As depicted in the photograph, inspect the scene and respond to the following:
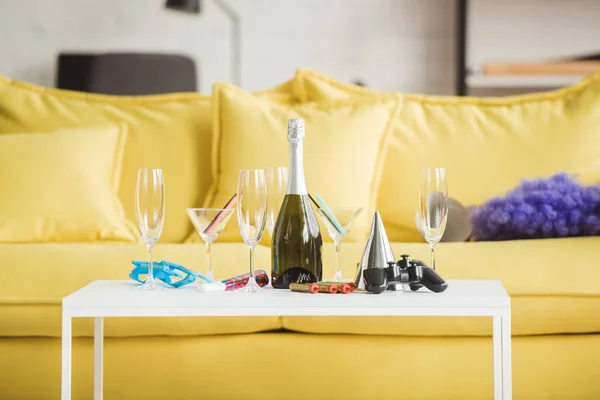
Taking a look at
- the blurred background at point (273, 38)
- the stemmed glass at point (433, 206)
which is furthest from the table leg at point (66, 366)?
the blurred background at point (273, 38)

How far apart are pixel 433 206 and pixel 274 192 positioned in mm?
292

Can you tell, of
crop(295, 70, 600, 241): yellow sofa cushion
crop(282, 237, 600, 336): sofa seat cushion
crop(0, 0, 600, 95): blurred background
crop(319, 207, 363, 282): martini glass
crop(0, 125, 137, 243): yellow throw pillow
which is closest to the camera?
crop(319, 207, 363, 282): martini glass

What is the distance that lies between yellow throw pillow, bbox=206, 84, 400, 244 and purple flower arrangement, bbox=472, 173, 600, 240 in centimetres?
38

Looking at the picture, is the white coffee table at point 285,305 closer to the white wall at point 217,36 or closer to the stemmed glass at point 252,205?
the stemmed glass at point 252,205

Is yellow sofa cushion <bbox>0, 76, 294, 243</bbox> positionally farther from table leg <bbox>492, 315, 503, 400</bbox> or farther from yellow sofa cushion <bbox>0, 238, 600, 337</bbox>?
table leg <bbox>492, 315, 503, 400</bbox>

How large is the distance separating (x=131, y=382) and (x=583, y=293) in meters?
0.98

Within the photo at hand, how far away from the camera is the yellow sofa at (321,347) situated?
1672 mm

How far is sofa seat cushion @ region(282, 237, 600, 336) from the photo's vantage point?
1.65m

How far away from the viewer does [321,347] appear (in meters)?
1.70

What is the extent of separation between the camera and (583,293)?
1652mm

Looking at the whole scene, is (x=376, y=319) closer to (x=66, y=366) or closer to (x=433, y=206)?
(x=433, y=206)

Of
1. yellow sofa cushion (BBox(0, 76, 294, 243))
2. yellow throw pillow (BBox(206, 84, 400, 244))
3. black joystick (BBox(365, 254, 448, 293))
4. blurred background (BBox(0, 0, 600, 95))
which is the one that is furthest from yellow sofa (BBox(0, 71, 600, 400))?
blurred background (BBox(0, 0, 600, 95))

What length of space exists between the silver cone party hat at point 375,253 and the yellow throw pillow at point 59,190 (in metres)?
1.00

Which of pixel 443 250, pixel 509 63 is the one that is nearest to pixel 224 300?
pixel 443 250
